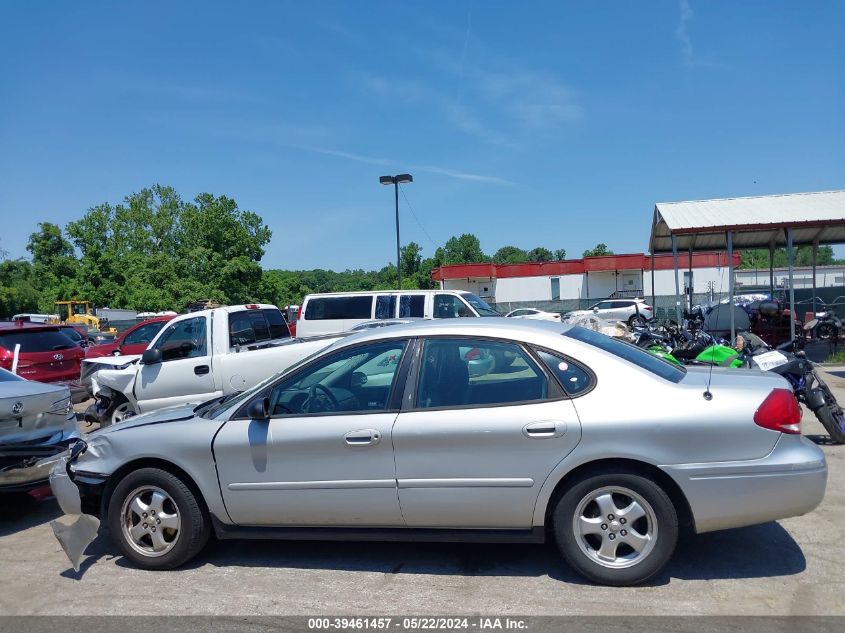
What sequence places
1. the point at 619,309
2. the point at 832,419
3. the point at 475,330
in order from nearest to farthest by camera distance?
the point at 475,330, the point at 832,419, the point at 619,309

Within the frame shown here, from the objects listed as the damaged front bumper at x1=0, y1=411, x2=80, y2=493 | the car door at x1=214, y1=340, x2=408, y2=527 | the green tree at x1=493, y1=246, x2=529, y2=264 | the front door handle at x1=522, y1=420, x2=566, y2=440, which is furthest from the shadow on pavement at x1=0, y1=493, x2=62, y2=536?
the green tree at x1=493, y1=246, x2=529, y2=264

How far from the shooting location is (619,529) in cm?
397

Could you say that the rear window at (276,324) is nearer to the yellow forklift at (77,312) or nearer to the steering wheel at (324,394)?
the steering wheel at (324,394)

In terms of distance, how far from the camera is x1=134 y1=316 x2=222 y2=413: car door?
858 cm

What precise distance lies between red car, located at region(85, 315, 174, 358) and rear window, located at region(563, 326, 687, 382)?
12.1 meters

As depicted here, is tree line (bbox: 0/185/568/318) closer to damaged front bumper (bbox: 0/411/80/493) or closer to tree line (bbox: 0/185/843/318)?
tree line (bbox: 0/185/843/318)

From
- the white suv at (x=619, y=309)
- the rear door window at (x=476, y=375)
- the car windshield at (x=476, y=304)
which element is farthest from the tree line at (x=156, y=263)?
the rear door window at (x=476, y=375)

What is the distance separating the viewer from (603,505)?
3.97 m

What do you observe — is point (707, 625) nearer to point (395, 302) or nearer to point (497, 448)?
point (497, 448)

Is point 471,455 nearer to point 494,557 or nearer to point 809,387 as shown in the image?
point 494,557

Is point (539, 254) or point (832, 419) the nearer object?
point (832, 419)

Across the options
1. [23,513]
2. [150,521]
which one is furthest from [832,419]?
[23,513]

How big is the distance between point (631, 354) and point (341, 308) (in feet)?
32.2

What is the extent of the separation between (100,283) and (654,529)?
60.9 m
